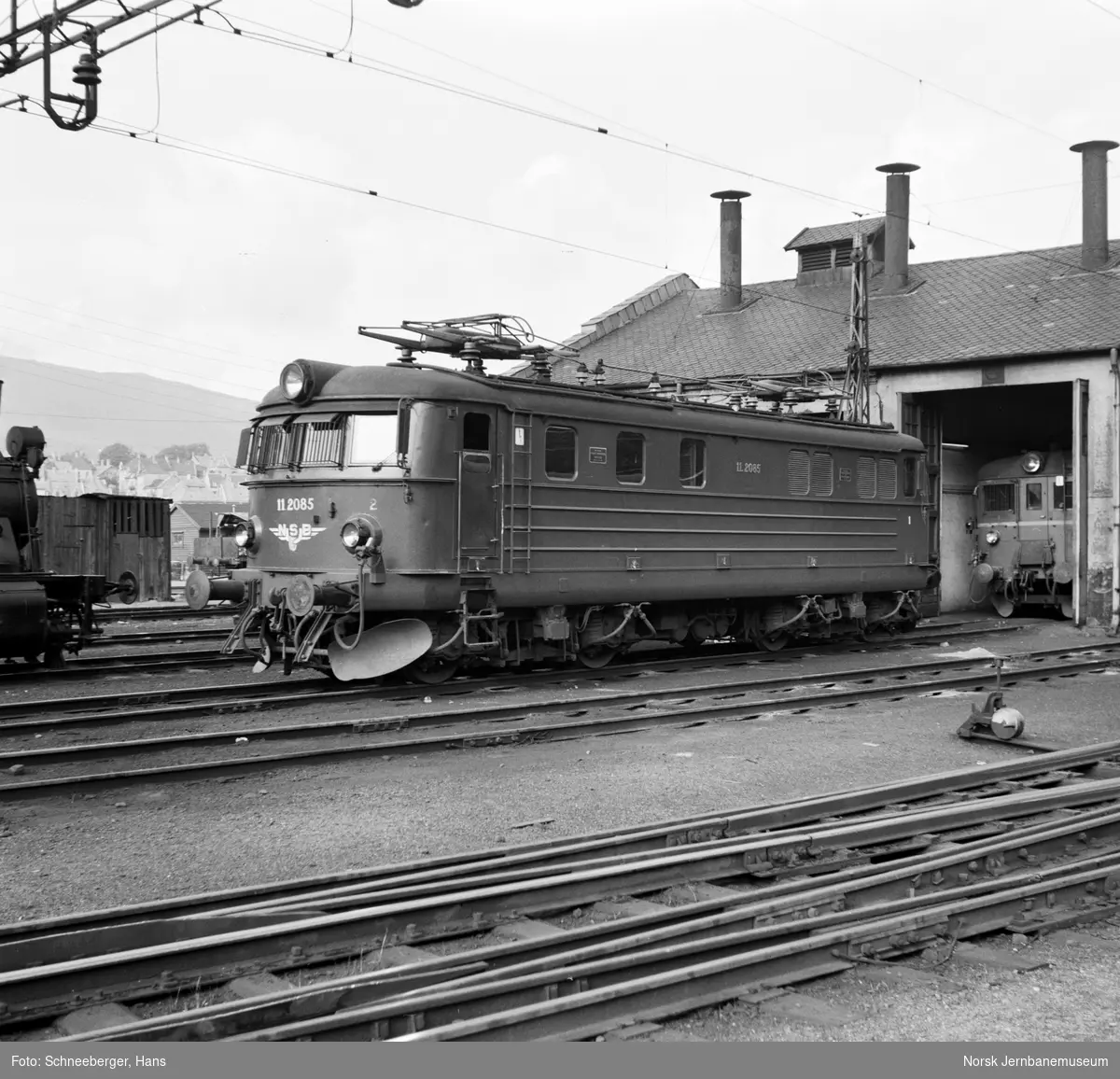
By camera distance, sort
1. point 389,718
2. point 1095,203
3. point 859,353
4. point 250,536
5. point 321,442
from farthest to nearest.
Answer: point 1095,203
point 859,353
point 250,536
point 321,442
point 389,718

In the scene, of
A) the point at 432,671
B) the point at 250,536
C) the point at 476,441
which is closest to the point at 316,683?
the point at 432,671

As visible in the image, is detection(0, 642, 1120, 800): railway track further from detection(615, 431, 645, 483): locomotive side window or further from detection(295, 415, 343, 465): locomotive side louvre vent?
detection(615, 431, 645, 483): locomotive side window

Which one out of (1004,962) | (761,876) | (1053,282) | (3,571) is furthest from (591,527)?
(1053,282)

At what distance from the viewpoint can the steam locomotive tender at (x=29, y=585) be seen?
14625 millimetres

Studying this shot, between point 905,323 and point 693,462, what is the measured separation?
13.4 m

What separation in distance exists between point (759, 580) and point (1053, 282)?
14751mm

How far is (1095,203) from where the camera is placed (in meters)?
28.6

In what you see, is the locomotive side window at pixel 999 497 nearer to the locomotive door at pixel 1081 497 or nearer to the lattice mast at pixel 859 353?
the locomotive door at pixel 1081 497

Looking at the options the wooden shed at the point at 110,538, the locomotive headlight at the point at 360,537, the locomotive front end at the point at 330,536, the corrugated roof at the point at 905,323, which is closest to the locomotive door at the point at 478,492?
the locomotive front end at the point at 330,536

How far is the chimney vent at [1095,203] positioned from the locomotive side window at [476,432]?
20.1m

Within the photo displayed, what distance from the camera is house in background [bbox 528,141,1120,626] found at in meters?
23.1

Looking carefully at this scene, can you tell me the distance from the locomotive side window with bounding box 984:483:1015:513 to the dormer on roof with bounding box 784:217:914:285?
7869mm

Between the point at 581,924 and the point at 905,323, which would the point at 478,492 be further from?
the point at 905,323

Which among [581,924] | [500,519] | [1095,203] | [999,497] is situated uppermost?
[1095,203]
